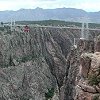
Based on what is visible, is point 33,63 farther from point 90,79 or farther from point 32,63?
point 90,79

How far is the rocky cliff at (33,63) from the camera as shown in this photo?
420ft

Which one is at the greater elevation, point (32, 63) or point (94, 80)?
point (94, 80)

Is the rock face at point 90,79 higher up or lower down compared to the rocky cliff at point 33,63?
higher up

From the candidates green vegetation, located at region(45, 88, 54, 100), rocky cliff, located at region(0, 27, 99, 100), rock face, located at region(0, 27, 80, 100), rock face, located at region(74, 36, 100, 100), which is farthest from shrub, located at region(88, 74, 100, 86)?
green vegetation, located at region(45, 88, 54, 100)

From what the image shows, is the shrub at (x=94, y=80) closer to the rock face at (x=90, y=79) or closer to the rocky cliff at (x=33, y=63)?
the rock face at (x=90, y=79)

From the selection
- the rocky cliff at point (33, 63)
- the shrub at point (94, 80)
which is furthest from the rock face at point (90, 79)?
the rocky cliff at point (33, 63)

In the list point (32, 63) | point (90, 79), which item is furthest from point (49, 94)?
point (90, 79)

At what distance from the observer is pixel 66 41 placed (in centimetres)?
18088

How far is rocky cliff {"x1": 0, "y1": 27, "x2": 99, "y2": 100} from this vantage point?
128 meters

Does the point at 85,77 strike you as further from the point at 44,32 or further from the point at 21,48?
the point at 44,32

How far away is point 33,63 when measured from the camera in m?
147

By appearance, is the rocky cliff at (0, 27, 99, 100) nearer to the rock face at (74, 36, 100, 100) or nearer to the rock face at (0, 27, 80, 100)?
the rock face at (0, 27, 80, 100)

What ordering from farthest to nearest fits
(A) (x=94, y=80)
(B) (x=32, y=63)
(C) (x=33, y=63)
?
(C) (x=33, y=63) < (B) (x=32, y=63) < (A) (x=94, y=80)

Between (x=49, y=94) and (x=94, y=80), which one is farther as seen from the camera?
(x=49, y=94)
